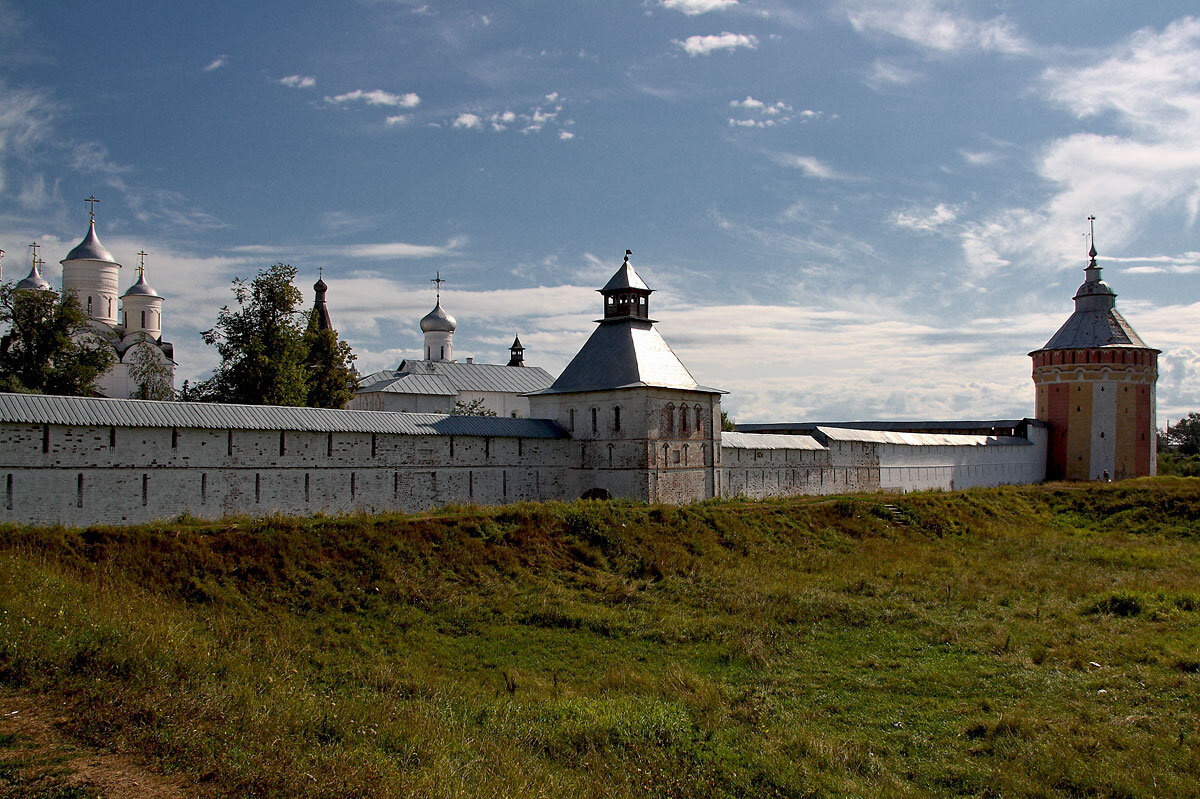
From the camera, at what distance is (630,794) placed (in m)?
6.85

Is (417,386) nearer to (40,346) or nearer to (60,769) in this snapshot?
(40,346)

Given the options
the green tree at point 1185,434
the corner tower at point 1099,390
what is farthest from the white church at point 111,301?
the green tree at point 1185,434

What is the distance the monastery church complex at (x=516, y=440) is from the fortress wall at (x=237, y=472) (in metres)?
0.03

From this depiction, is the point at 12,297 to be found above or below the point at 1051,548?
above

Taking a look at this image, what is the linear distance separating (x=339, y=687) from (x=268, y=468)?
928 cm

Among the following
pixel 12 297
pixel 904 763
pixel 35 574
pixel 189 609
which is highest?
pixel 12 297

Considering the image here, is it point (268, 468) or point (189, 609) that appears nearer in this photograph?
point (189, 609)

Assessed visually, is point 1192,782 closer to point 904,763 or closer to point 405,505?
point 904,763

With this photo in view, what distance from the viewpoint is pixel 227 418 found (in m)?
16.5

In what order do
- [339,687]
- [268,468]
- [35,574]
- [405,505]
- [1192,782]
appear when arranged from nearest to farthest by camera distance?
[1192,782]
[339,687]
[35,574]
[268,468]
[405,505]

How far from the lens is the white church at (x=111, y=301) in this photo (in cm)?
3797

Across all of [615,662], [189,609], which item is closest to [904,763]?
[615,662]

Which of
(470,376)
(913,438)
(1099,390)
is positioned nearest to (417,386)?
(470,376)

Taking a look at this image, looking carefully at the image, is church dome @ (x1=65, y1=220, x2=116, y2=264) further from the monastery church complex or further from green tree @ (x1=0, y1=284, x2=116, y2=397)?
green tree @ (x1=0, y1=284, x2=116, y2=397)
